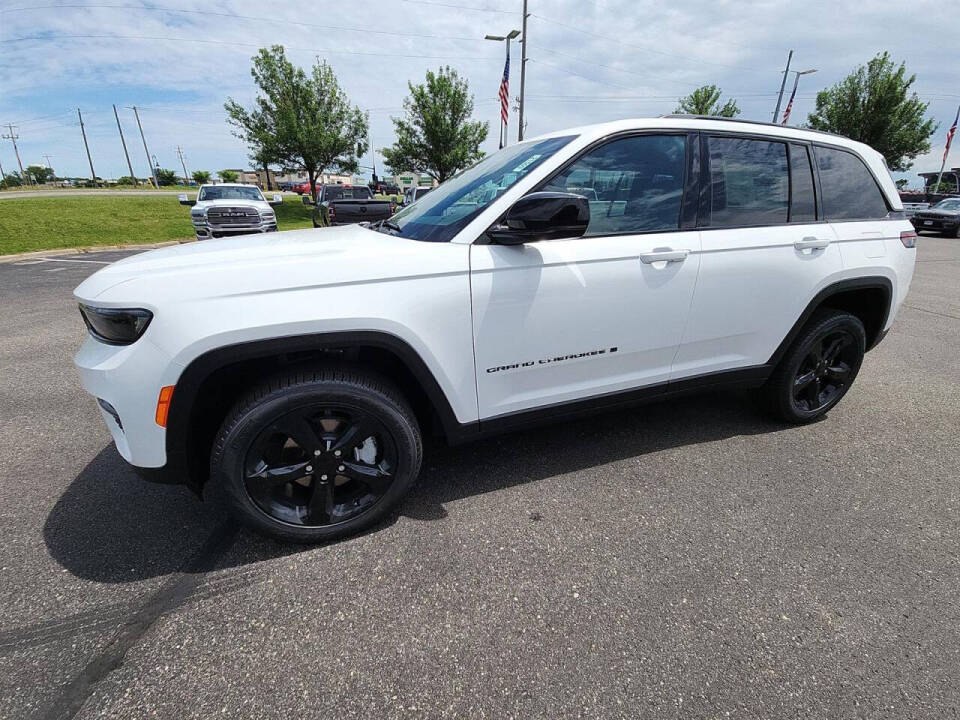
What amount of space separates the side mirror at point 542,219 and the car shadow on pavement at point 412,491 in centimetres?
133

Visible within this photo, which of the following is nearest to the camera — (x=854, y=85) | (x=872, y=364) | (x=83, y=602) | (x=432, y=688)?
(x=432, y=688)

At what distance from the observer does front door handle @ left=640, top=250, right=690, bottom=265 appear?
2.38 meters

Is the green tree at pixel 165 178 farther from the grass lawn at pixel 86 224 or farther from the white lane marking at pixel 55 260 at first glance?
the white lane marking at pixel 55 260

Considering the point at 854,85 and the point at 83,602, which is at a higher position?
the point at 854,85

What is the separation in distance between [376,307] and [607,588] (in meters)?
1.46

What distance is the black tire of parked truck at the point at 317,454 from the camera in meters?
1.95

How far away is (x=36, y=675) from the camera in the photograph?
161 cm

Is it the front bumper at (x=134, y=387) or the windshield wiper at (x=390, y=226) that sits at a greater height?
the windshield wiper at (x=390, y=226)

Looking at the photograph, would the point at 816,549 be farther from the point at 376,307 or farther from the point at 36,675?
the point at 36,675

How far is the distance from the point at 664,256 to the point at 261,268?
1.84 m

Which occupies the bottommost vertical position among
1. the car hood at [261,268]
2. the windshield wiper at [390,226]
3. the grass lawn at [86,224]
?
the grass lawn at [86,224]

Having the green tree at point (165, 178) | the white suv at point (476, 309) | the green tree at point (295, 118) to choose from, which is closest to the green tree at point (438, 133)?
the green tree at point (295, 118)

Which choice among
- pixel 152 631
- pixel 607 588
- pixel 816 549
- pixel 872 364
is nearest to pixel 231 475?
pixel 152 631

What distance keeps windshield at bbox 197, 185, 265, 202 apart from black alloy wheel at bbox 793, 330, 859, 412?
13686 millimetres
